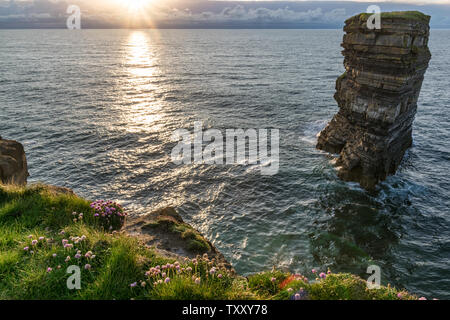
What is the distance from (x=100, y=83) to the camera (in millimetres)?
65938

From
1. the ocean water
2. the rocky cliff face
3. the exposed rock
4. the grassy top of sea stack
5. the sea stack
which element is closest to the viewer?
the exposed rock

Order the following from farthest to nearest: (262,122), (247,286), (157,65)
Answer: (157,65)
(262,122)
(247,286)

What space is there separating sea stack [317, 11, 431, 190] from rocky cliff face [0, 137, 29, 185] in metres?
27.9

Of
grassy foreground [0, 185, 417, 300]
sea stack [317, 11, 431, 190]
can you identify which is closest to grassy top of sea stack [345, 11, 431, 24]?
sea stack [317, 11, 431, 190]

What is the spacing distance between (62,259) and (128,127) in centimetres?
3378

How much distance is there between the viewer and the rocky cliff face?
17734 millimetres

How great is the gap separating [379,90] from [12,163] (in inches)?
1175

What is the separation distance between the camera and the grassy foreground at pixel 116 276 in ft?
24.7

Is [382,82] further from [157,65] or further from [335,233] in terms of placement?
[157,65]

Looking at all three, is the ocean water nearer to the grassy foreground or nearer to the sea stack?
the sea stack

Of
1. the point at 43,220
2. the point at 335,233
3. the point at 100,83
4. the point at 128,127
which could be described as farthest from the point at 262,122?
the point at 100,83

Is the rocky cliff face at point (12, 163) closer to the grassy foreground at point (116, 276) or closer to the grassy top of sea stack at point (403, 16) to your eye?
the grassy foreground at point (116, 276)

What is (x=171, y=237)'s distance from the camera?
13.6 meters

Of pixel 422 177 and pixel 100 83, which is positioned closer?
pixel 422 177
